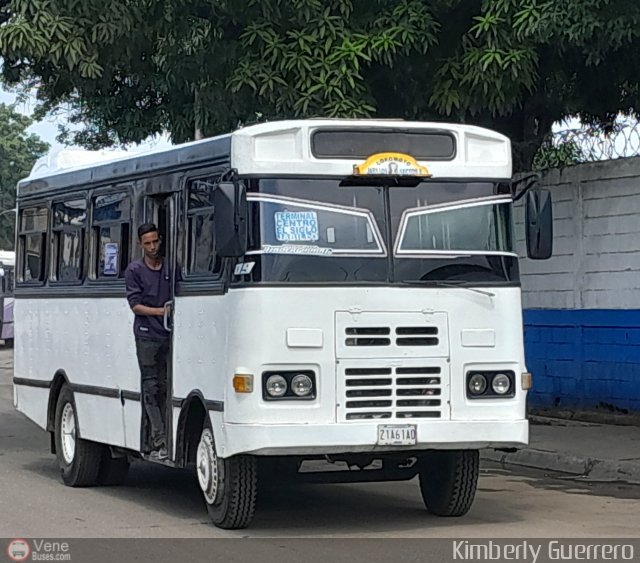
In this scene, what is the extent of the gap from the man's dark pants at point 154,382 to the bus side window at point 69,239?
78.6 inches

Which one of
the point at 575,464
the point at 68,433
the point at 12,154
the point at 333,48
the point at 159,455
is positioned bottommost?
the point at 575,464

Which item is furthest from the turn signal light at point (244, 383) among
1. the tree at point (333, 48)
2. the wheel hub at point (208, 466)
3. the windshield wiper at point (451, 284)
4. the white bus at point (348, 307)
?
the tree at point (333, 48)

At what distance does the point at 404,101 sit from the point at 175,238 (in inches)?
218

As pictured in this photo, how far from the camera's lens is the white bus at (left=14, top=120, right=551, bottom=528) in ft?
31.7

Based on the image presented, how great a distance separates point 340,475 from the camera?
403 inches

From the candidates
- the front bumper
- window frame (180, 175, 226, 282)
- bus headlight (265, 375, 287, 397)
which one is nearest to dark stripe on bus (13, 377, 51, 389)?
window frame (180, 175, 226, 282)

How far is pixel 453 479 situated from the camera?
10.6m

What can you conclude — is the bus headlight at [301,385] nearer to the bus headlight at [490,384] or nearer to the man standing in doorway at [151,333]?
the bus headlight at [490,384]

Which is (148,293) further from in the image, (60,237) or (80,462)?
(60,237)

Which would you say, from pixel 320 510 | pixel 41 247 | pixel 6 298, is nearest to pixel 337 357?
pixel 320 510

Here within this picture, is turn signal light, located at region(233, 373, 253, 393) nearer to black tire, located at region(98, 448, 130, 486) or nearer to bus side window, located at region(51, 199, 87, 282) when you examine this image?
black tire, located at region(98, 448, 130, 486)

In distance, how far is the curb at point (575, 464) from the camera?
1318 centimetres

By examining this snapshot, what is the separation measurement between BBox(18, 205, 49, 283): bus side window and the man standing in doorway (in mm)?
2993

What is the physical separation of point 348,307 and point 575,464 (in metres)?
4.88
